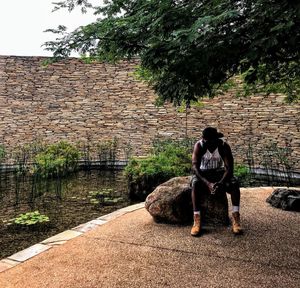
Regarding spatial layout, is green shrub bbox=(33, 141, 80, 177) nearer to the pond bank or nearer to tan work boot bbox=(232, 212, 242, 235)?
the pond bank

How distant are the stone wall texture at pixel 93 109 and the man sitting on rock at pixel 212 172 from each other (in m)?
5.79

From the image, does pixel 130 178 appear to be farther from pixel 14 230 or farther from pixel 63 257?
pixel 63 257

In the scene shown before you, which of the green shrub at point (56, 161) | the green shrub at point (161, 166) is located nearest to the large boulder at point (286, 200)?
the green shrub at point (161, 166)

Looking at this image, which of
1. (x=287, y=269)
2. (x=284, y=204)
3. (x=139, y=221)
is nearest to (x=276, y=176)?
(x=284, y=204)

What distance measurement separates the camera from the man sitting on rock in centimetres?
308

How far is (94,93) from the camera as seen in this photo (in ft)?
32.5

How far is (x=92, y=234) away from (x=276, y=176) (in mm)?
4855

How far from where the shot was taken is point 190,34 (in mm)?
1599

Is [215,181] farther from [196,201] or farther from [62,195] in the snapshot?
[62,195]

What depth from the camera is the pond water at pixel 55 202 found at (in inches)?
141

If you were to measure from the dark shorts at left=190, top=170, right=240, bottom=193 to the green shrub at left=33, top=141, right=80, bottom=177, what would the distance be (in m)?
4.05

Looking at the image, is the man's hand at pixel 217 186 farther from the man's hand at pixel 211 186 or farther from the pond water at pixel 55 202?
the pond water at pixel 55 202

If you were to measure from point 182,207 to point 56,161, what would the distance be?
173 inches

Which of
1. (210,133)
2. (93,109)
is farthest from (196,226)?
(93,109)
